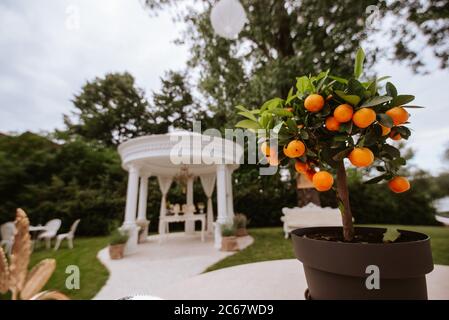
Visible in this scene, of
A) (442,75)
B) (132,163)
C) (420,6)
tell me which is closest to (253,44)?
(420,6)

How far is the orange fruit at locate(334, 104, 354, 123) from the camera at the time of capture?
24.5 inches

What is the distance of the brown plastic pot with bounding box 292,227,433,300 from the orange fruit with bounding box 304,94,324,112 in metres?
0.43

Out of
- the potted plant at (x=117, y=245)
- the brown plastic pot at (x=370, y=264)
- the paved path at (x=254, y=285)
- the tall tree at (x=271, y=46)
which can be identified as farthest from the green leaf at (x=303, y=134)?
the potted plant at (x=117, y=245)

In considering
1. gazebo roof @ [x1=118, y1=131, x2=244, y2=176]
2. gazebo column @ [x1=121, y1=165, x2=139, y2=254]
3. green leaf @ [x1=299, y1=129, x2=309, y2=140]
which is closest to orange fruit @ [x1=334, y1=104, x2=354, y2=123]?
green leaf @ [x1=299, y1=129, x2=309, y2=140]

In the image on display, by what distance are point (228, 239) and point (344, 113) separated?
498cm

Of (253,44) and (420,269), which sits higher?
(253,44)

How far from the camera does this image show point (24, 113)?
7.86 feet

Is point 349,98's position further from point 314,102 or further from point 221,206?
point 221,206

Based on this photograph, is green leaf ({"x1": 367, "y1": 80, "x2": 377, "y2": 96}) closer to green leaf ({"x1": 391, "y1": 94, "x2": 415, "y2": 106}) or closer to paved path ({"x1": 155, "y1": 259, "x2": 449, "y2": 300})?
green leaf ({"x1": 391, "y1": 94, "x2": 415, "y2": 106})

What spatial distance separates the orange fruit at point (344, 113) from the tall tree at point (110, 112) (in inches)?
580

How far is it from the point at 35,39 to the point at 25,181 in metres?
8.79

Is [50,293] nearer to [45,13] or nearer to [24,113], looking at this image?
[45,13]

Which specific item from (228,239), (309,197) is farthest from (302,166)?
(309,197)

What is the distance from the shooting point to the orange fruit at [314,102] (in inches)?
25.8
